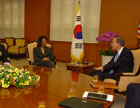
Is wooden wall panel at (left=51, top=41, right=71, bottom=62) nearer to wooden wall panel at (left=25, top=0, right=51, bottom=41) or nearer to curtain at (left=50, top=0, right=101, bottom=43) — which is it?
curtain at (left=50, top=0, right=101, bottom=43)

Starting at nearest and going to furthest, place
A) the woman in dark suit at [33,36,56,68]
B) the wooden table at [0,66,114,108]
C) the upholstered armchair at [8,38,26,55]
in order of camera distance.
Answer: the wooden table at [0,66,114,108], the woman in dark suit at [33,36,56,68], the upholstered armchair at [8,38,26,55]

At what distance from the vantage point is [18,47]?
8617 millimetres

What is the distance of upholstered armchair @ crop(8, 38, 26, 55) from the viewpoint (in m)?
8.63

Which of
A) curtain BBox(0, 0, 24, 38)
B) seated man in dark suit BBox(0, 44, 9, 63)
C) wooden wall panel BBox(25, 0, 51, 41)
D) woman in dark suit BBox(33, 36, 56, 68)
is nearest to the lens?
woman in dark suit BBox(33, 36, 56, 68)

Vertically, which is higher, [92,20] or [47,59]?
[92,20]

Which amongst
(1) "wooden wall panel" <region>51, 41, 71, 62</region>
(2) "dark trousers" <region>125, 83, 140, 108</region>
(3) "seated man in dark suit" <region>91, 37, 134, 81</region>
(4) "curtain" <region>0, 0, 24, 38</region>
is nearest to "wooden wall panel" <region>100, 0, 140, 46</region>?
(1) "wooden wall panel" <region>51, 41, 71, 62</region>

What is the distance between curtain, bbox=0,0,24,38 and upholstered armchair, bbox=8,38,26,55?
2.10 feet

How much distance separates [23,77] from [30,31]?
24.2 ft

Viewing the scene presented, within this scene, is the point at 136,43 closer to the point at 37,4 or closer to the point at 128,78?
the point at 128,78

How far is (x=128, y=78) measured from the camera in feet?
10.3

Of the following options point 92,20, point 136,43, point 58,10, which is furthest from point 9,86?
point 58,10

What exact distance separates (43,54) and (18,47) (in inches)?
175

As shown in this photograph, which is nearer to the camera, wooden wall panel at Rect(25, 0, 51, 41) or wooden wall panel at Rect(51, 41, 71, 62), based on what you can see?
wooden wall panel at Rect(51, 41, 71, 62)

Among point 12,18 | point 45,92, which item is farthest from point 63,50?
point 45,92
